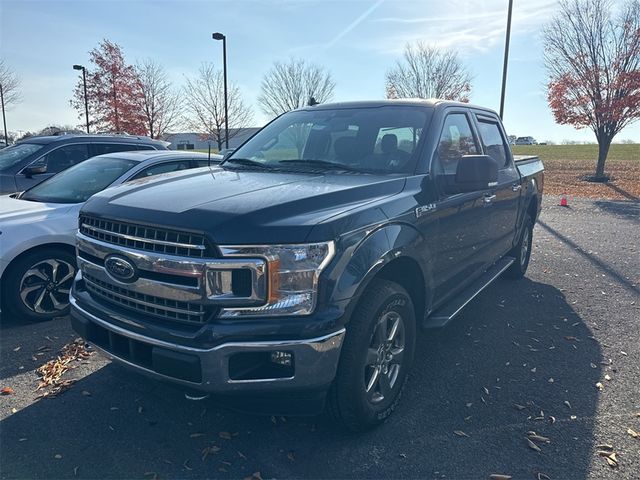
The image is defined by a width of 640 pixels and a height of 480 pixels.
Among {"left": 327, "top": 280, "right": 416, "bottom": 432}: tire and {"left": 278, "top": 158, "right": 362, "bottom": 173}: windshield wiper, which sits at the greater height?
{"left": 278, "top": 158, "right": 362, "bottom": 173}: windshield wiper

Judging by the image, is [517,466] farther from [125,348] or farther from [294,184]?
[125,348]

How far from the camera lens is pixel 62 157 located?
719cm

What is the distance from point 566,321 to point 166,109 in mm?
24632

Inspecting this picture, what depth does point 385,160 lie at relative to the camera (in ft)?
11.6

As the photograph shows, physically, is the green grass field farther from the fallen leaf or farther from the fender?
the fallen leaf

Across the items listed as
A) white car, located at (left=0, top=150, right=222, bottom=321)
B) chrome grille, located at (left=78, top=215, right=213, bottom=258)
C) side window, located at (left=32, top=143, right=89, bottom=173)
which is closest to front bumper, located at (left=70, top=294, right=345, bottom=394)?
chrome grille, located at (left=78, top=215, right=213, bottom=258)

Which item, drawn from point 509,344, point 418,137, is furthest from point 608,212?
point 418,137

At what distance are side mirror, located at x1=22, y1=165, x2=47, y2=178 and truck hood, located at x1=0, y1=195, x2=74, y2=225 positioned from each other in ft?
5.22

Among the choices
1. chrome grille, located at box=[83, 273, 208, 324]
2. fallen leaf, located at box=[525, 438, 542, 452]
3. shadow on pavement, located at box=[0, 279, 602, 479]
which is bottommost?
shadow on pavement, located at box=[0, 279, 602, 479]

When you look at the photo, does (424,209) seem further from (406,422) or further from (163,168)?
(163,168)

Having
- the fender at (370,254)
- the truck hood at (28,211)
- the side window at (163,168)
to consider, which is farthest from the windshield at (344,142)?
the truck hood at (28,211)

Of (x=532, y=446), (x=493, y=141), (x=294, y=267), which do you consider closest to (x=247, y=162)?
(x=294, y=267)

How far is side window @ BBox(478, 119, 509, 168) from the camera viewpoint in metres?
4.75

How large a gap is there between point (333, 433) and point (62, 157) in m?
6.28
